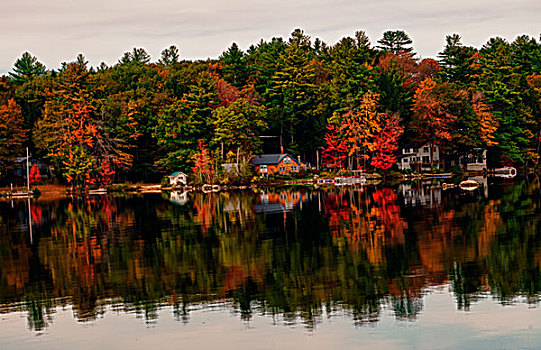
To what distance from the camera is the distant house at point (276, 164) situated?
93438mm

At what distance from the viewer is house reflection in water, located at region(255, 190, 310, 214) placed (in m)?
51.1

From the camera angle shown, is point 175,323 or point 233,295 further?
point 233,295

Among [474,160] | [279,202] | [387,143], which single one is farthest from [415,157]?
[279,202]

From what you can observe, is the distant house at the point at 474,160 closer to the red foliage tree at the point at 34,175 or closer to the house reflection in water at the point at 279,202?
the house reflection in water at the point at 279,202

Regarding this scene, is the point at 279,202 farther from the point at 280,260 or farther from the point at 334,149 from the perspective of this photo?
the point at 334,149

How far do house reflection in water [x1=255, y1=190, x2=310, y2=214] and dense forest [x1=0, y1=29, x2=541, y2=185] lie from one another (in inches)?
925

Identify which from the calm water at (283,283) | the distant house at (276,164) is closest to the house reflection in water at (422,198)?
the calm water at (283,283)

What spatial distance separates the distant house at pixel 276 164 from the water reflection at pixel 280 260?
42.0 m

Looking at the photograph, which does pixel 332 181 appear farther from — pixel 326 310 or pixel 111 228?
pixel 326 310

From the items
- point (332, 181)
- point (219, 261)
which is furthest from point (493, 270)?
point (332, 181)

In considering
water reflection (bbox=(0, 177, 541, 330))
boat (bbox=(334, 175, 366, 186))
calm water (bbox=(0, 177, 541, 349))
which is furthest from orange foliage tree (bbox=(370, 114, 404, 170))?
calm water (bbox=(0, 177, 541, 349))

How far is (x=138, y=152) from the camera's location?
318 ft

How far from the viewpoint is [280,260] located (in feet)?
90.7

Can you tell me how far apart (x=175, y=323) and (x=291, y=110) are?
81.4 meters
